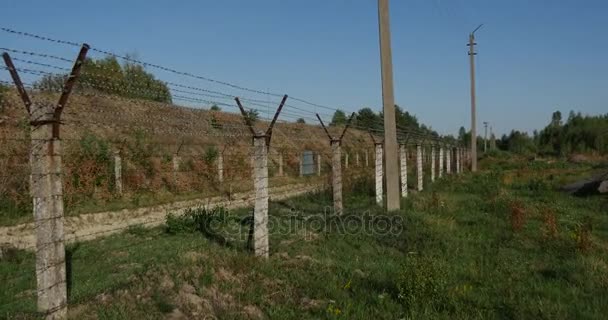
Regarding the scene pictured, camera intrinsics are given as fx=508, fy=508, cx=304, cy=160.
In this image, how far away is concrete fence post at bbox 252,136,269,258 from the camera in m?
6.95

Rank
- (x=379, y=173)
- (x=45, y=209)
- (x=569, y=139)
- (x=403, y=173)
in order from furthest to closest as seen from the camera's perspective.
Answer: (x=569, y=139)
(x=403, y=173)
(x=379, y=173)
(x=45, y=209)

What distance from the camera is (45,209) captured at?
421 centimetres

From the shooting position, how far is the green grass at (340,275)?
4980mm

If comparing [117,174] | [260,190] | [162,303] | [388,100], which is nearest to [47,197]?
[162,303]

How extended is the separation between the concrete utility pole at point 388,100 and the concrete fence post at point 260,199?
485cm

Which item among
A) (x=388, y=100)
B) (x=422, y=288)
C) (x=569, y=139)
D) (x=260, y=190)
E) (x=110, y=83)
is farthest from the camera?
(x=569, y=139)

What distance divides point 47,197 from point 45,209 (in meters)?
0.10

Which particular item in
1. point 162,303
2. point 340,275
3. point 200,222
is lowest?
point 340,275

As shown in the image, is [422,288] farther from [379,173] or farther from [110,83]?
[379,173]

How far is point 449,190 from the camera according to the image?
18.9 meters

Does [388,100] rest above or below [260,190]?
above

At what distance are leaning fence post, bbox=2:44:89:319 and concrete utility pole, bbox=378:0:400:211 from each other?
8101mm

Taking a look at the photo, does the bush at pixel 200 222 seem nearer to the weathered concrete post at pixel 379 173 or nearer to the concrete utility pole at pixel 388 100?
the concrete utility pole at pixel 388 100

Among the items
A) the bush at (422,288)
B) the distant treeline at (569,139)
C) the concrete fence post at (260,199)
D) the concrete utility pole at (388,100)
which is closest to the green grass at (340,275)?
the bush at (422,288)
